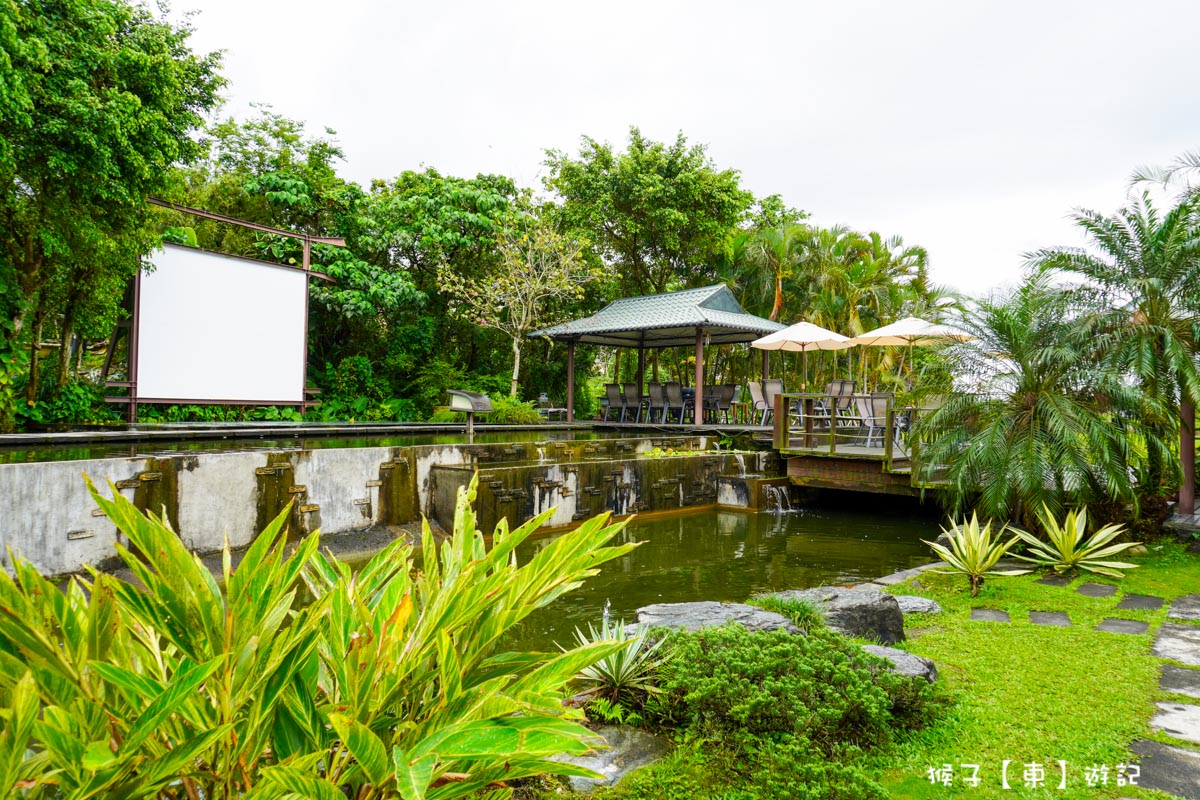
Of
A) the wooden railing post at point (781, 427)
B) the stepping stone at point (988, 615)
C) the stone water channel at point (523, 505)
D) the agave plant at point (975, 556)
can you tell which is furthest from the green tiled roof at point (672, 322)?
the stepping stone at point (988, 615)

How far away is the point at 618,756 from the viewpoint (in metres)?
2.42

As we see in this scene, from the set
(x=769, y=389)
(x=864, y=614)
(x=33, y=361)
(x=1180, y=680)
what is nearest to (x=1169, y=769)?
(x=1180, y=680)

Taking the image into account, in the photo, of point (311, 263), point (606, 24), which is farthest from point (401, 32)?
point (311, 263)

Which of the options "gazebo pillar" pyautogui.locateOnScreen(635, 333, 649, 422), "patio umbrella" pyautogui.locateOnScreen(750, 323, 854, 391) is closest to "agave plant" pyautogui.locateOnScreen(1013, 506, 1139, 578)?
"patio umbrella" pyautogui.locateOnScreen(750, 323, 854, 391)

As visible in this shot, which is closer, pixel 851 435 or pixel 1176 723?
pixel 1176 723

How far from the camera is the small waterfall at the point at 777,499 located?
10594 millimetres

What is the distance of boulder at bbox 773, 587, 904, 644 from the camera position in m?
3.72

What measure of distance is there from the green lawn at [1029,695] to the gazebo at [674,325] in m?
10.8

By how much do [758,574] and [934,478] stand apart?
3.13 meters

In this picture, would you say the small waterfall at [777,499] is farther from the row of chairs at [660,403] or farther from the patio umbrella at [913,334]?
the row of chairs at [660,403]

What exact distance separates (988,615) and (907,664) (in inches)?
77.2

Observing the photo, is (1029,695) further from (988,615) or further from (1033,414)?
(1033,414)

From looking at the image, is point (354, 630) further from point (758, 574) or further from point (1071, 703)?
point (758, 574)

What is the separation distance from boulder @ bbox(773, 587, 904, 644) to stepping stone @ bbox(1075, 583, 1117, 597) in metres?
2.08
